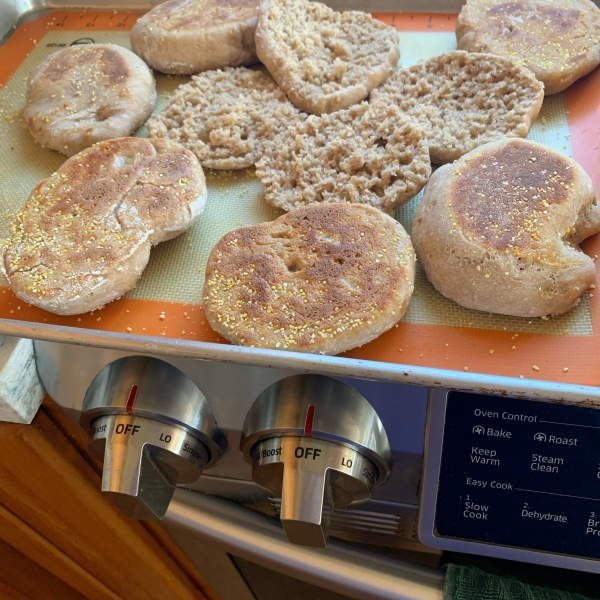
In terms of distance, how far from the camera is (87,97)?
111cm

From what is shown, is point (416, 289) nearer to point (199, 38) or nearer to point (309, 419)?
point (309, 419)

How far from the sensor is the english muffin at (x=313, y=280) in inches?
29.8

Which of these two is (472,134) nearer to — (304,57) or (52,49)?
(304,57)

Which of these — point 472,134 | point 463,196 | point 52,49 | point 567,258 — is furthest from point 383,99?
point 52,49

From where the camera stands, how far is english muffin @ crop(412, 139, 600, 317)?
0.77 m

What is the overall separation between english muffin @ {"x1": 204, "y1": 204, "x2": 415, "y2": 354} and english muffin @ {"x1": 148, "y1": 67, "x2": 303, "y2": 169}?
0.24 meters

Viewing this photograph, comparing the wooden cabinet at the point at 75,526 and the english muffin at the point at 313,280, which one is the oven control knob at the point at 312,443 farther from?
the wooden cabinet at the point at 75,526

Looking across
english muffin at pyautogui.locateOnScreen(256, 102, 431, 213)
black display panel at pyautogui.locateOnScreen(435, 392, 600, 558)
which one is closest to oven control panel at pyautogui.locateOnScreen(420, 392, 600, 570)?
black display panel at pyautogui.locateOnScreen(435, 392, 600, 558)

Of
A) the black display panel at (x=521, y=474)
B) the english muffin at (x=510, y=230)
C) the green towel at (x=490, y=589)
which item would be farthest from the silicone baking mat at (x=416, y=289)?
the green towel at (x=490, y=589)

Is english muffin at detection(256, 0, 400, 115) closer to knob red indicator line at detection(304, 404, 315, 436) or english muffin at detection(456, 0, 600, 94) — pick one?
english muffin at detection(456, 0, 600, 94)

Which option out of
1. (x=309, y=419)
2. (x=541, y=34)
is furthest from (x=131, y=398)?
(x=541, y=34)

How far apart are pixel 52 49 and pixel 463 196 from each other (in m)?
1.05

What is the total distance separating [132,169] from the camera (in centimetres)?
95

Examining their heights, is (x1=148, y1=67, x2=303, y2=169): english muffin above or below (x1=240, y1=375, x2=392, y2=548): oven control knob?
above
